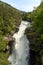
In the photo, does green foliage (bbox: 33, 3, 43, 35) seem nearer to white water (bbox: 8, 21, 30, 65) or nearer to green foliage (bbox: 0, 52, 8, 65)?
white water (bbox: 8, 21, 30, 65)

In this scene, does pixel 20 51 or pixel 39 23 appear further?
pixel 20 51

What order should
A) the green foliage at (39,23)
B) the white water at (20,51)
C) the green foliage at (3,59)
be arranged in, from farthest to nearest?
the white water at (20,51) < the green foliage at (39,23) < the green foliage at (3,59)

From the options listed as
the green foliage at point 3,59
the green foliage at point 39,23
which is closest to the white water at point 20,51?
the green foliage at point 39,23

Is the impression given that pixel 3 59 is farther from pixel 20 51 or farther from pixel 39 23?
pixel 20 51

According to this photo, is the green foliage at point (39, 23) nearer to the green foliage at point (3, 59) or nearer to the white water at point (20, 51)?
the white water at point (20, 51)

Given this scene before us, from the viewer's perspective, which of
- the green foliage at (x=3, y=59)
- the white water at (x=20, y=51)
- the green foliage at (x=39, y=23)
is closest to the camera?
the green foliage at (x=3, y=59)

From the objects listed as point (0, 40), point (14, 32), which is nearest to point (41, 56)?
point (0, 40)

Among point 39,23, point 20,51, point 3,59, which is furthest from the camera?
point 20,51

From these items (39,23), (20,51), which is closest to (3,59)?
(39,23)

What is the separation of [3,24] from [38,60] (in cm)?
945

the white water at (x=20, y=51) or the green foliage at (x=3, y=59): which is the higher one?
the white water at (x=20, y=51)

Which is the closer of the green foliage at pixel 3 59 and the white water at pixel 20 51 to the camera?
the green foliage at pixel 3 59

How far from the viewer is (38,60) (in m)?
31.0

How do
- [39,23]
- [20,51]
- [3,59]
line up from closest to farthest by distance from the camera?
[3,59]
[39,23]
[20,51]
